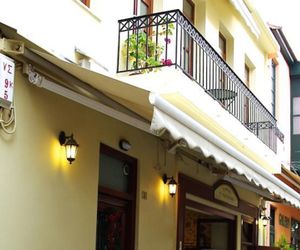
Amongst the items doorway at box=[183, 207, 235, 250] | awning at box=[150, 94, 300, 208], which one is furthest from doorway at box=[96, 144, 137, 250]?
doorway at box=[183, 207, 235, 250]

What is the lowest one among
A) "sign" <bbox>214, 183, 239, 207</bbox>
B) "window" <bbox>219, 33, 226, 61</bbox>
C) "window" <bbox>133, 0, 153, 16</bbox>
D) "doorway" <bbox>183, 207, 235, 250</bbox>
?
"doorway" <bbox>183, 207, 235, 250</bbox>

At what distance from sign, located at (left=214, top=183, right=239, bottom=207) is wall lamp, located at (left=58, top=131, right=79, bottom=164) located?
20.3 feet

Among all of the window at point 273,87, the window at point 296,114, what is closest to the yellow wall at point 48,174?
the window at point 273,87

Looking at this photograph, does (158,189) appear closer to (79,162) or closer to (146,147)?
(146,147)

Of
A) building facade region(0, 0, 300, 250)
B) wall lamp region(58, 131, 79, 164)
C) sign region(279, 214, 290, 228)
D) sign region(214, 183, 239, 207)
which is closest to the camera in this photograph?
building facade region(0, 0, 300, 250)

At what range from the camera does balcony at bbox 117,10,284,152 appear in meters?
9.63

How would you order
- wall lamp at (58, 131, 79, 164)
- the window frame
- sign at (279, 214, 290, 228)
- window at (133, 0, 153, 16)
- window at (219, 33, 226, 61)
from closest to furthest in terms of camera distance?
1. wall lamp at (58, 131, 79, 164)
2. window at (133, 0, 153, 16)
3. window at (219, 33, 226, 61)
4. sign at (279, 214, 290, 228)
5. the window frame

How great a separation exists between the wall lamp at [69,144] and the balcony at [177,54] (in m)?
1.97

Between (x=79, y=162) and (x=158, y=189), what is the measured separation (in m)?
2.73

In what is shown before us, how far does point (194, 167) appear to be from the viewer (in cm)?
1254

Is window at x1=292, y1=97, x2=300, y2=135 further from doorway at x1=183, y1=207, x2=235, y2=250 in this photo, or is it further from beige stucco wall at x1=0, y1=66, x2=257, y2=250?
beige stucco wall at x1=0, y1=66, x2=257, y2=250

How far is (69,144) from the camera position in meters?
7.86

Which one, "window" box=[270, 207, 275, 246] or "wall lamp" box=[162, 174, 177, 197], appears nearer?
"wall lamp" box=[162, 174, 177, 197]

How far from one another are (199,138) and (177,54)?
286cm
